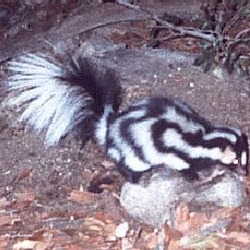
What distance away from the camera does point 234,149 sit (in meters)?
5.11

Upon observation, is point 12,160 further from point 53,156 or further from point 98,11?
point 98,11

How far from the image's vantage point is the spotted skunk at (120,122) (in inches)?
200

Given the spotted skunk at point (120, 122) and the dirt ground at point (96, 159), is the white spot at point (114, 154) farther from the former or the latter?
the dirt ground at point (96, 159)

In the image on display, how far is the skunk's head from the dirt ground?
26 cm

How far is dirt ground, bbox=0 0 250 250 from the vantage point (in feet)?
16.4

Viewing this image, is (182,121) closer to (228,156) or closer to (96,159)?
(228,156)

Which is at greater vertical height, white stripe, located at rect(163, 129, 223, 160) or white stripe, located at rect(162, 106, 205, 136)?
white stripe, located at rect(162, 106, 205, 136)

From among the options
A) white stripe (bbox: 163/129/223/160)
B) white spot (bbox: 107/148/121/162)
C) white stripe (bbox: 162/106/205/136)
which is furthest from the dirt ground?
white stripe (bbox: 162/106/205/136)

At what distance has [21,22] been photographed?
8469mm

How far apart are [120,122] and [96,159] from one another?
0.59 m

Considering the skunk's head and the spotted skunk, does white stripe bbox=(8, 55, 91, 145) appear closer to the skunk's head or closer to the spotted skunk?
the spotted skunk

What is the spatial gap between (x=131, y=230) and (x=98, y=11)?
2.95 m

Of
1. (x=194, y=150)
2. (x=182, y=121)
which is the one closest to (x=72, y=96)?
(x=182, y=121)

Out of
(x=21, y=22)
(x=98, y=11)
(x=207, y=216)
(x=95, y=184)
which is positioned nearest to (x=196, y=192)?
(x=207, y=216)
